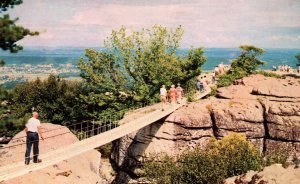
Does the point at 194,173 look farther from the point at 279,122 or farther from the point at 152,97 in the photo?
the point at 152,97

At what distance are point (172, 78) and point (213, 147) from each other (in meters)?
14.9

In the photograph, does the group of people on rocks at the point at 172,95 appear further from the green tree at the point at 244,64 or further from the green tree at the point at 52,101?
the green tree at the point at 52,101

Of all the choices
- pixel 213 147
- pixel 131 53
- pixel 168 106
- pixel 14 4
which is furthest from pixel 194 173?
pixel 131 53

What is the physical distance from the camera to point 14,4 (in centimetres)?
1998

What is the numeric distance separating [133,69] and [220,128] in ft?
58.1

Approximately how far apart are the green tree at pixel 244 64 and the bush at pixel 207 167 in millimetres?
15574

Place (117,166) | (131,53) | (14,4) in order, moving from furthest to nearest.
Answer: (131,53)
(117,166)
(14,4)

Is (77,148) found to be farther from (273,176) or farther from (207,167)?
(273,176)

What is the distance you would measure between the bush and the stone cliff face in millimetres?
5258

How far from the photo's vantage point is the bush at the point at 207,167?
25781mm

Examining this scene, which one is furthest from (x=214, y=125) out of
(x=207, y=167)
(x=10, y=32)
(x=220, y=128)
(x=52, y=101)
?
(x=52, y=101)

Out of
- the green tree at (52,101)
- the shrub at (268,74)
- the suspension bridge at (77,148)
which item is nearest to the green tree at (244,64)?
the shrub at (268,74)

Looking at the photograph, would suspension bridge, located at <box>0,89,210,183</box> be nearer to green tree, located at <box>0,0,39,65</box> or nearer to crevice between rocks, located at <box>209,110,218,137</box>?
crevice between rocks, located at <box>209,110,218,137</box>

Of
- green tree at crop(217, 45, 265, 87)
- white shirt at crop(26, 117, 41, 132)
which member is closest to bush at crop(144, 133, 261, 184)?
white shirt at crop(26, 117, 41, 132)
